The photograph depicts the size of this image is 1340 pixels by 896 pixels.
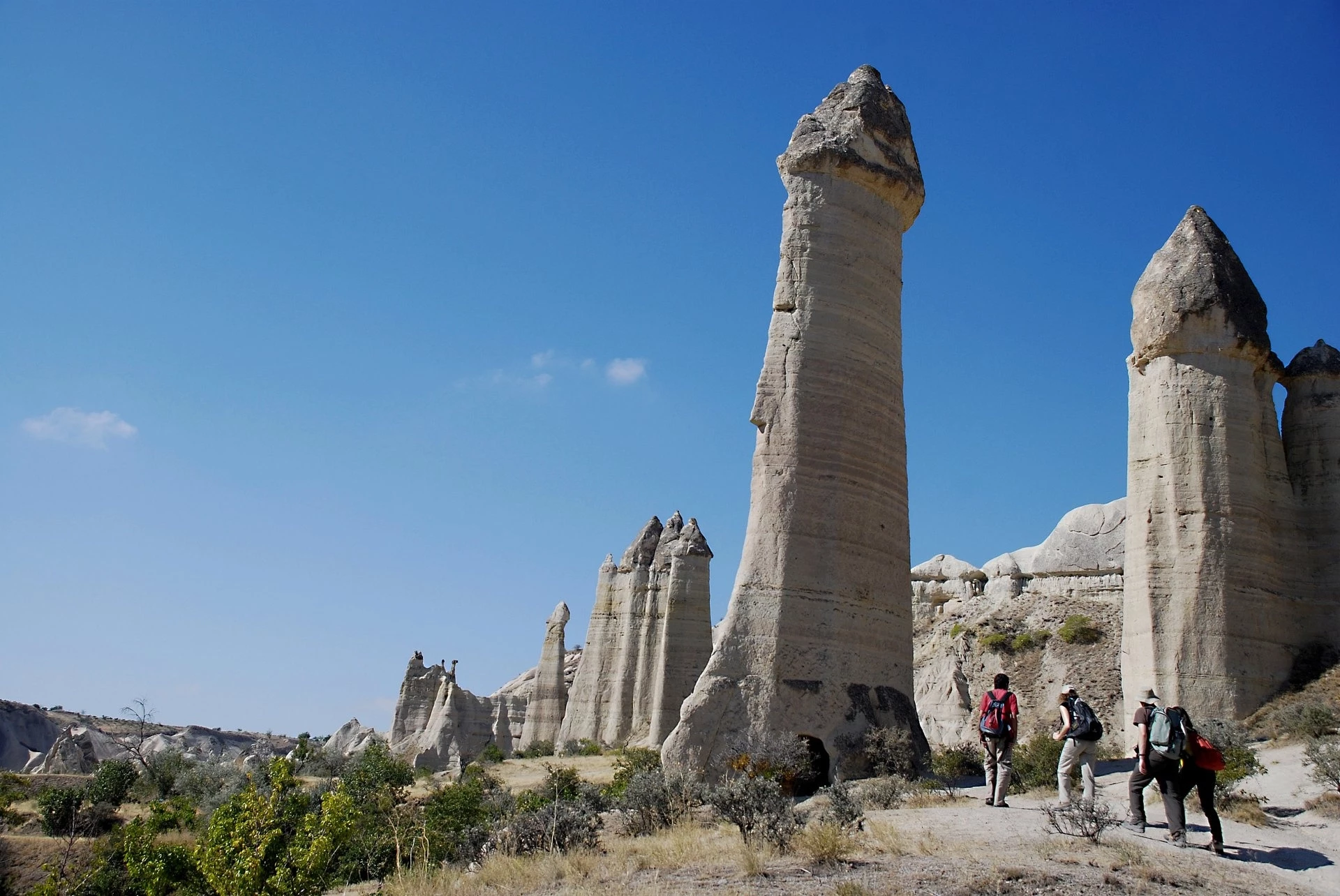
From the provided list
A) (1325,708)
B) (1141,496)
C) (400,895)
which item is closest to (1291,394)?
(1141,496)

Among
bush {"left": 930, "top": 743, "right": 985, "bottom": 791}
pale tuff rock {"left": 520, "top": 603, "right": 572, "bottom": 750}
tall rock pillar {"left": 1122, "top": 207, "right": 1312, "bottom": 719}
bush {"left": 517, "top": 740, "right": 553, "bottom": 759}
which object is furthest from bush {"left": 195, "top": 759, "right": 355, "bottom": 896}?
pale tuff rock {"left": 520, "top": 603, "right": 572, "bottom": 750}

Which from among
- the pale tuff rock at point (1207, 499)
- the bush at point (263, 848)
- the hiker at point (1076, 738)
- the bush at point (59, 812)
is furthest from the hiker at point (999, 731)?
the bush at point (59, 812)

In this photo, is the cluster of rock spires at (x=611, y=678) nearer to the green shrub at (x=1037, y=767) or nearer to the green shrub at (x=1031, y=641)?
the green shrub at (x=1031, y=641)

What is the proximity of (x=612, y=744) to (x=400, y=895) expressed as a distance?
22627 mm

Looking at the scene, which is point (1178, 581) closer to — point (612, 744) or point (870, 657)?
point (870, 657)

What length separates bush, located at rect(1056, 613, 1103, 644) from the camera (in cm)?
2669

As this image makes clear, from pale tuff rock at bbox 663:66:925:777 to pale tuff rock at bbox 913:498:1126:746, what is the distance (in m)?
8.19

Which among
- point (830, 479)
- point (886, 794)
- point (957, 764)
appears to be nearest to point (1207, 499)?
point (957, 764)

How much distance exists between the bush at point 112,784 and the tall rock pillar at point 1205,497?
66.6 ft

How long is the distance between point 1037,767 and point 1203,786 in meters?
4.90

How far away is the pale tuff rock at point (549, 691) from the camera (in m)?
35.4

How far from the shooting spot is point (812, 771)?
1305cm

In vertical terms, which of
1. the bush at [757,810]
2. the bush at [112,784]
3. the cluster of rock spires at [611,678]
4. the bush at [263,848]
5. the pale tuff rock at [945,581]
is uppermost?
the pale tuff rock at [945,581]

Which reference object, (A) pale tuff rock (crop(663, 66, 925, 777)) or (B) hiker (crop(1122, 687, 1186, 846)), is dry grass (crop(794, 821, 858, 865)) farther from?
(A) pale tuff rock (crop(663, 66, 925, 777))
